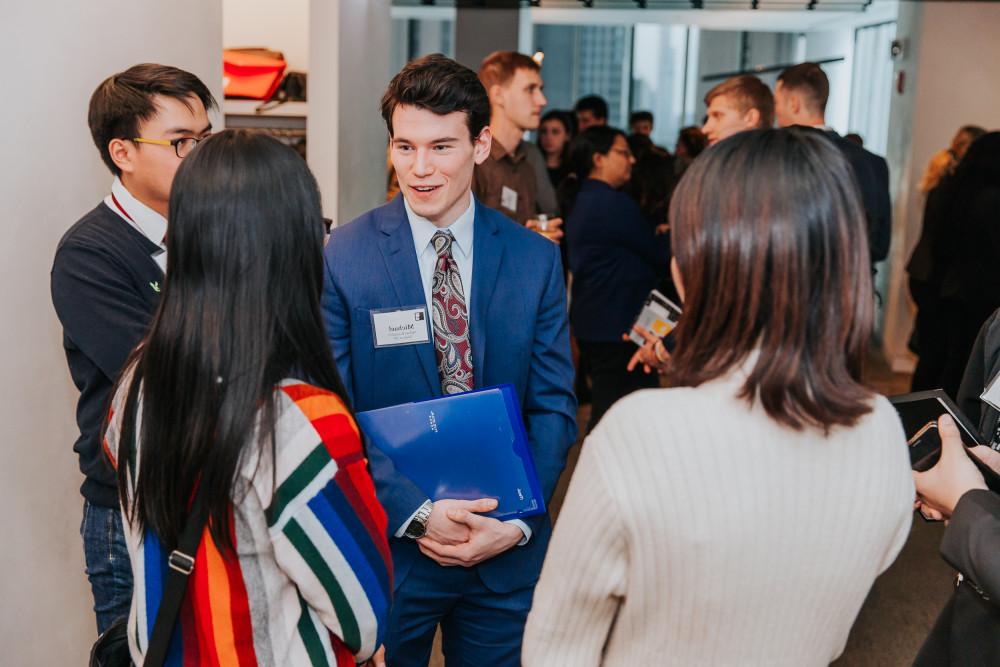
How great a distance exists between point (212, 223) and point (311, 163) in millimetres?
3145

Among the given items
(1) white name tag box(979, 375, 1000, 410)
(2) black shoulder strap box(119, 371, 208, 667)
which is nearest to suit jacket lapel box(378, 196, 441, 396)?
(2) black shoulder strap box(119, 371, 208, 667)

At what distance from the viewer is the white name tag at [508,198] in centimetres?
388

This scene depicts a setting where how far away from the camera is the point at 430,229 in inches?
73.6

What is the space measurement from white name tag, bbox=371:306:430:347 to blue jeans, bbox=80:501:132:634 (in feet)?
2.08

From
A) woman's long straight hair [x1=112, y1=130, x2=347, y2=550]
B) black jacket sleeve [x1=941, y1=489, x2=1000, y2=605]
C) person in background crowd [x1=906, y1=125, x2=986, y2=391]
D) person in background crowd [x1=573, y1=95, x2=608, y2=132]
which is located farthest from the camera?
person in background crowd [x1=573, y1=95, x2=608, y2=132]

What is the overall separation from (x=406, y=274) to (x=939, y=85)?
6.63m

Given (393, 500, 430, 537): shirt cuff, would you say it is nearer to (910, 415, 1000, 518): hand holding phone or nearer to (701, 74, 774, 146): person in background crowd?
(910, 415, 1000, 518): hand holding phone

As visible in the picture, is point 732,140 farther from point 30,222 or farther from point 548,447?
point 30,222

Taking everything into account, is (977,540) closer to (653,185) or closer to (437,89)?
(437,89)

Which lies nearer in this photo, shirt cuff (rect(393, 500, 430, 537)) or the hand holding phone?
the hand holding phone

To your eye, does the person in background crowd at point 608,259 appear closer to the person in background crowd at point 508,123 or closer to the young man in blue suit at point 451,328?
the person in background crowd at point 508,123

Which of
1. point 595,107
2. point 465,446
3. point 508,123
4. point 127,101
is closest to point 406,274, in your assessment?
point 465,446

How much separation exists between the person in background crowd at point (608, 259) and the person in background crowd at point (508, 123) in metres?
0.45

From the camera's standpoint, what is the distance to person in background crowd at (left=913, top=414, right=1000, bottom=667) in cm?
138
